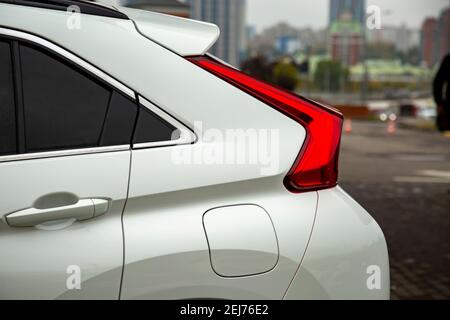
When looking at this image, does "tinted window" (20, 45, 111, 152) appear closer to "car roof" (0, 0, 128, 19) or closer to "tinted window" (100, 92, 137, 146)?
"tinted window" (100, 92, 137, 146)

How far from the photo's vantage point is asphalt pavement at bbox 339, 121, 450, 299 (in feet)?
15.3

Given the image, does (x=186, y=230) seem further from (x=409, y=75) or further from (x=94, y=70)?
(x=409, y=75)

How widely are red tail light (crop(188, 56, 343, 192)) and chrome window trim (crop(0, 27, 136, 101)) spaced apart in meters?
0.28

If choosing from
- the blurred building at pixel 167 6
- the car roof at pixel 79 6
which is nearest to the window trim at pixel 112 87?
the car roof at pixel 79 6

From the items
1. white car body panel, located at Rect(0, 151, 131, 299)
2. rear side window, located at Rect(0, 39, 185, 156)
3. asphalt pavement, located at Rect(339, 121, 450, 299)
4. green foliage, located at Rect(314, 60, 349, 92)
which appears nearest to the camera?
white car body panel, located at Rect(0, 151, 131, 299)

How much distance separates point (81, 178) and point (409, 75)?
596 feet

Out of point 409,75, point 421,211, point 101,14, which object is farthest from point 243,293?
point 409,75

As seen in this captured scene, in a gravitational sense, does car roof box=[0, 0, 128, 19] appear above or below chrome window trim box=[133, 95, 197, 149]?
above

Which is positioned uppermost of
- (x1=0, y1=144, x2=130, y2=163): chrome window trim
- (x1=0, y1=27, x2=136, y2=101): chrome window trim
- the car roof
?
the car roof

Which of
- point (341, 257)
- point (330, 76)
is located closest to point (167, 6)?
point (341, 257)

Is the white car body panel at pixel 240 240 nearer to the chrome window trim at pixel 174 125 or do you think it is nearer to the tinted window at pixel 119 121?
the chrome window trim at pixel 174 125

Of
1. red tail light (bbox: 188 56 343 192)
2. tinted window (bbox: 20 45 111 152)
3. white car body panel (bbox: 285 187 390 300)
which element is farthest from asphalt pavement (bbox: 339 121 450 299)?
tinted window (bbox: 20 45 111 152)

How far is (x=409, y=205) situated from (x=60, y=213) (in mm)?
6537

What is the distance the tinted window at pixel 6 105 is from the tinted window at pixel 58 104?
0.04 meters
